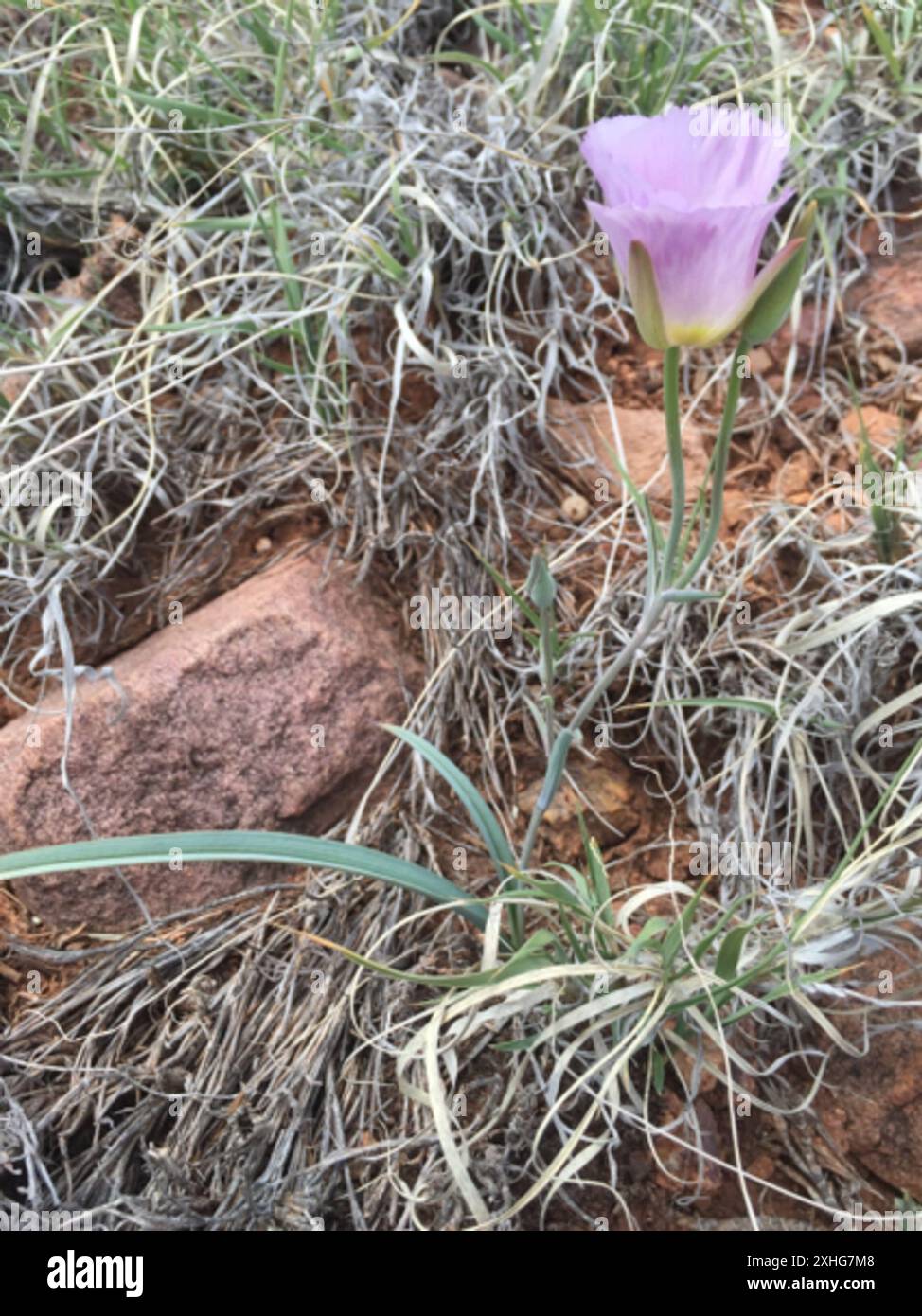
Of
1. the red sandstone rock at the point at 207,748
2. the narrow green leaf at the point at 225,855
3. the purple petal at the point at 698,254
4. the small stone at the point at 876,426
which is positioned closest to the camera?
the purple petal at the point at 698,254

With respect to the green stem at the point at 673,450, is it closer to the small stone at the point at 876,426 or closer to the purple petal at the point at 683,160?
the purple petal at the point at 683,160

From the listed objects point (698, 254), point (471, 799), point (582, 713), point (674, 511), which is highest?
point (698, 254)

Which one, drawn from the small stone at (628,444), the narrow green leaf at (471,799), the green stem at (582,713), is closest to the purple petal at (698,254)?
the green stem at (582,713)

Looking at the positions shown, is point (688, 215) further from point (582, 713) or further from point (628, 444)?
point (628, 444)

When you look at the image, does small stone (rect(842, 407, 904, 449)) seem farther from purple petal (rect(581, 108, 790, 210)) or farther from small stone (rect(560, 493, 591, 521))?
purple petal (rect(581, 108, 790, 210))

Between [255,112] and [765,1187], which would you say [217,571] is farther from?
[765,1187]

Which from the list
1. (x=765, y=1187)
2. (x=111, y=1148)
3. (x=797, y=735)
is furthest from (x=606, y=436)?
(x=111, y=1148)

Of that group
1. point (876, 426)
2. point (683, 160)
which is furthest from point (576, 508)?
point (683, 160)

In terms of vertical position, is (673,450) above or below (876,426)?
above
